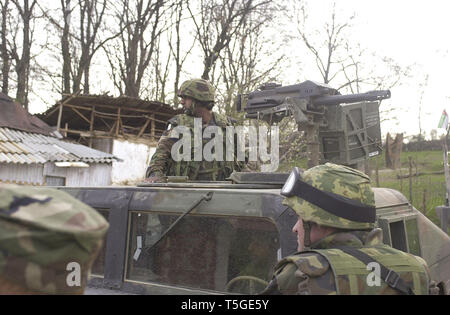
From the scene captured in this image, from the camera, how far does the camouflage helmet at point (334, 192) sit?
6.49 feet

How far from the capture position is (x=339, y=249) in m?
1.88

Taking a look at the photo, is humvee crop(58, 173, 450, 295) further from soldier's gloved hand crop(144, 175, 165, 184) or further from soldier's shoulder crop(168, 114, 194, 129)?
soldier's shoulder crop(168, 114, 194, 129)

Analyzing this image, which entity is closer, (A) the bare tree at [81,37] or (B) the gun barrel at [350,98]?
(B) the gun barrel at [350,98]

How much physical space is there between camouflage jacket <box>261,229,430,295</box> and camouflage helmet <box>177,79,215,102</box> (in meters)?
2.61

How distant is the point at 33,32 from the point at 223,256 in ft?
72.3

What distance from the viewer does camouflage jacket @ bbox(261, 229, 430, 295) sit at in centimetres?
171

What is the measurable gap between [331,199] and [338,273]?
0.36m

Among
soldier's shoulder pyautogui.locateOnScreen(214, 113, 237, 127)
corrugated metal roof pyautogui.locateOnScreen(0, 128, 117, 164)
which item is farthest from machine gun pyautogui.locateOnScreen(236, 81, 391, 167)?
corrugated metal roof pyautogui.locateOnScreen(0, 128, 117, 164)

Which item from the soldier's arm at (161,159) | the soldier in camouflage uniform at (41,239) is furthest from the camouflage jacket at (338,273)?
the soldier's arm at (161,159)

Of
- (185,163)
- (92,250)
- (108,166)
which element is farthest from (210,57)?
(92,250)

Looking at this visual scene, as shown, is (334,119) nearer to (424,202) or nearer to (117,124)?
(424,202)

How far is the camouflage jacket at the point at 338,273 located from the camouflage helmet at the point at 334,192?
0.14 m

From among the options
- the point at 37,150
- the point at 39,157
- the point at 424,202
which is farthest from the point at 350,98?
the point at 37,150

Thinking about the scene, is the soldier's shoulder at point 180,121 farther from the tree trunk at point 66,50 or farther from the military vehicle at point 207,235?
the tree trunk at point 66,50
